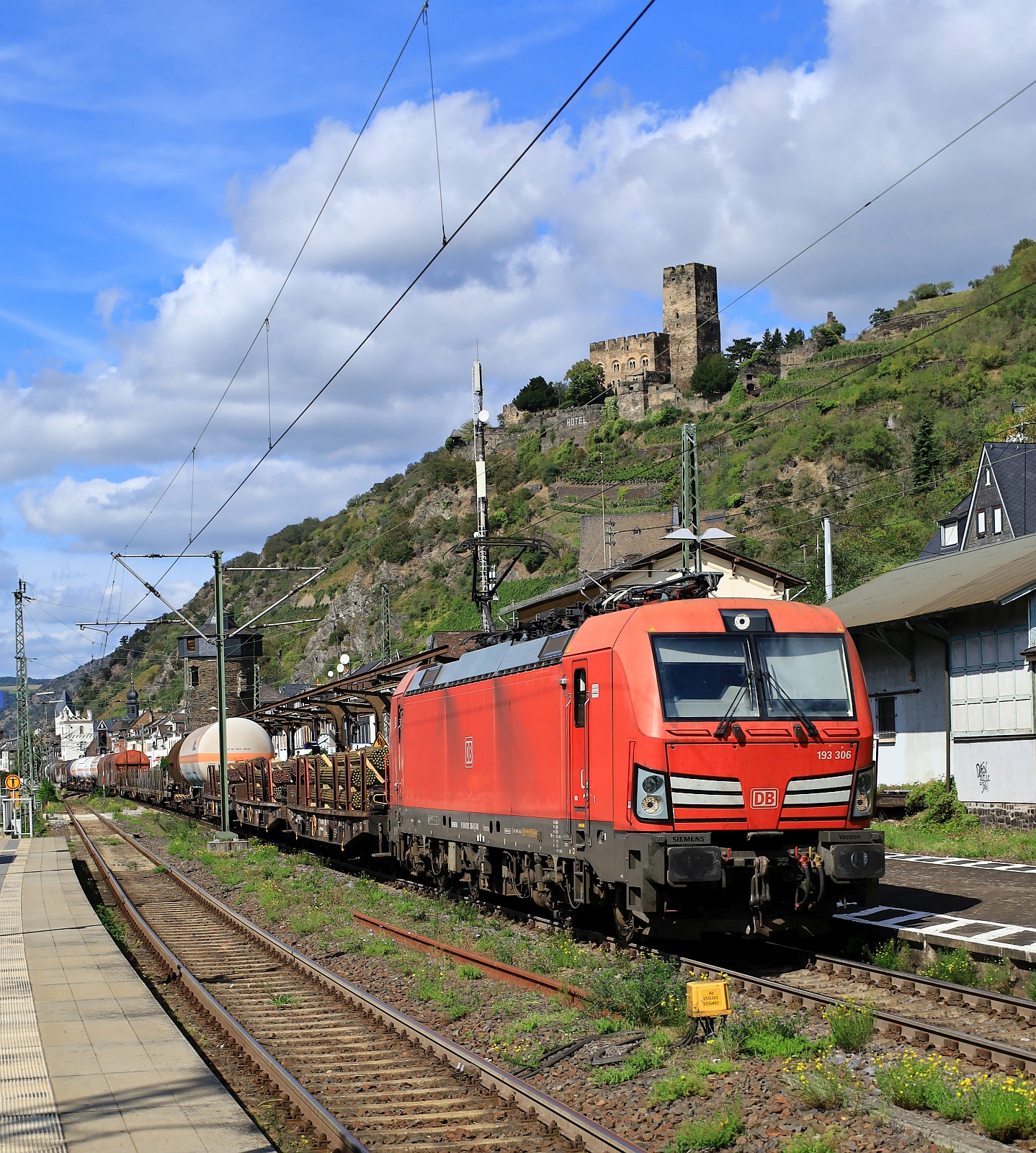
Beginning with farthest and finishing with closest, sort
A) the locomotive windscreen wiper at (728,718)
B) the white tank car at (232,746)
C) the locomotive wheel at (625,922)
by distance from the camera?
the white tank car at (232,746) → the locomotive wheel at (625,922) → the locomotive windscreen wiper at (728,718)

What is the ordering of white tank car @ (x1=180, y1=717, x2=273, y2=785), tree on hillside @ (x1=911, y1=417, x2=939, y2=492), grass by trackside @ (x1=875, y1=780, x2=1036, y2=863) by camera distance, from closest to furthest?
grass by trackside @ (x1=875, y1=780, x2=1036, y2=863) < white tank car @ (x1=180, y1=717, x2=273, y2=785) < tree on hillside @ (x1=911, y1=417, x2=939, y2=492)

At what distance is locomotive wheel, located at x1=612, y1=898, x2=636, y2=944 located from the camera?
12.6m

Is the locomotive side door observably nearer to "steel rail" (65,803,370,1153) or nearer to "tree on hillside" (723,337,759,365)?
"steel rail" (65,803,370,1153)

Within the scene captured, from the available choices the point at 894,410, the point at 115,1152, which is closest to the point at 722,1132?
the point at 115,1152

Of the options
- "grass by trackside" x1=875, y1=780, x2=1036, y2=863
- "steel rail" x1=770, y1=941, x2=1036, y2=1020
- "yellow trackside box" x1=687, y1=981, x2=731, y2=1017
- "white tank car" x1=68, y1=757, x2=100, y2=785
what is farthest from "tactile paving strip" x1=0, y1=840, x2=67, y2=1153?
"white tank car" x1=68, y1=757, x2=100, y2=785

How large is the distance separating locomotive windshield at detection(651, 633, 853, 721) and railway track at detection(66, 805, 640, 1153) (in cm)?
388

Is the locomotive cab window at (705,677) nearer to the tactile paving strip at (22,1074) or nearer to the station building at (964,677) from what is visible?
the tactile paving strip at (22,1074)

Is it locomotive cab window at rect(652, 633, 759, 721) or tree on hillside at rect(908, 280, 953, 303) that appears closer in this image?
locomotive cab window at rect(652, 633, 759, 721)

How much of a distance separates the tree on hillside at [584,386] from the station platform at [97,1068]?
474 feet

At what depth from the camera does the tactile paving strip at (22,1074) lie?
7.36 m

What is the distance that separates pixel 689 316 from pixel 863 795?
147999 millimetres

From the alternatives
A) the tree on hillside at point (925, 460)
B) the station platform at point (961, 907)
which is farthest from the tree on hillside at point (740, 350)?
the station platform at point (961, 907)

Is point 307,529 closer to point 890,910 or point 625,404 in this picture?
point 625,404

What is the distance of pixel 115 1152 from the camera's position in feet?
23.3
